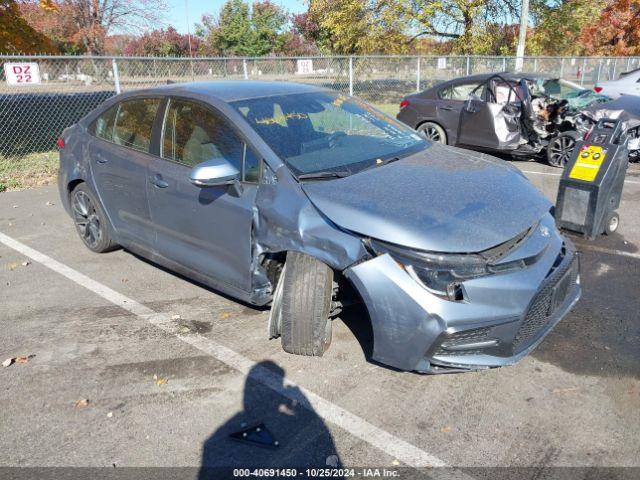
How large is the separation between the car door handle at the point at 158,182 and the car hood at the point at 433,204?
1348 mm

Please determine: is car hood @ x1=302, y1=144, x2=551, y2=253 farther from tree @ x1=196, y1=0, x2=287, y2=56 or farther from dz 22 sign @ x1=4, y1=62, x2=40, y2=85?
tree @ x1=196, y1=0, x2=287, y2=56

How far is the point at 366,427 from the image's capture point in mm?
2918

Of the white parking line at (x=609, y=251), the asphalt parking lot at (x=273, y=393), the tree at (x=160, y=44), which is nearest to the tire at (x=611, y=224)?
the white parking line at (x=609, y=251)

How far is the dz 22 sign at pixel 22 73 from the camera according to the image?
994cm

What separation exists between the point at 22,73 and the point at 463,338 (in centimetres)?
1015

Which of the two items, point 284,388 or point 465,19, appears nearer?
point 284,388

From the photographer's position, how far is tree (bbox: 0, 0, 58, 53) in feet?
46.1

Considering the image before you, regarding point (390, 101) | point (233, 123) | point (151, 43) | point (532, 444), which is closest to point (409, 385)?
point (532, 444)

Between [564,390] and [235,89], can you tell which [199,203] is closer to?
[235,89]

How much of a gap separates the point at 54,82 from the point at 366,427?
12644 millimetres

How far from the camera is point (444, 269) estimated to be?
2.90m

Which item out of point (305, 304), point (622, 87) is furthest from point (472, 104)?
point (305, 304)

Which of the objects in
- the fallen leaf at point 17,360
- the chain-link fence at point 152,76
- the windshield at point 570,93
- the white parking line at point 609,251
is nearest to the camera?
the fallen leaf at point 17,360

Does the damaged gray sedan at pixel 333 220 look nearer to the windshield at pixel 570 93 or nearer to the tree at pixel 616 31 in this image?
the windshield at pixel 570 93
